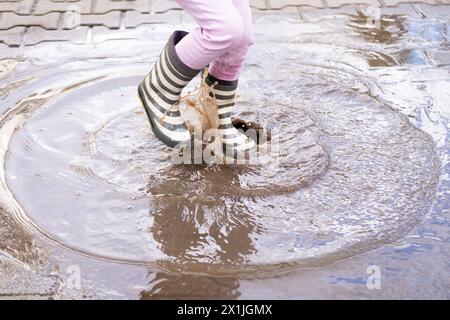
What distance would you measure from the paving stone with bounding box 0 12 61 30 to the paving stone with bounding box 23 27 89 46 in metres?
0.07

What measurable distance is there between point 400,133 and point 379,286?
1.22 metres

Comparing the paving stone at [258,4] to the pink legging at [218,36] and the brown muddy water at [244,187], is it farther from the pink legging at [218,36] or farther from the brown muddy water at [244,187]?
the pink legging at [218,36]

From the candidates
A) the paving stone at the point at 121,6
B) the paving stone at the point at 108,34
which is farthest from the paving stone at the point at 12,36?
the paving stone at the point at 121,6

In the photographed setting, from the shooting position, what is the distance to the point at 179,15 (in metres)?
4.99

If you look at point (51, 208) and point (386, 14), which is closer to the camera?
point (51, 208)

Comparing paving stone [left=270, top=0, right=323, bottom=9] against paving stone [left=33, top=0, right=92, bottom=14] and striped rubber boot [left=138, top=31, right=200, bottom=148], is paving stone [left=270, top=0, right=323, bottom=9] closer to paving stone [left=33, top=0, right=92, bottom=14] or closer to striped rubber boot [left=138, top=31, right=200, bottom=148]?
paving stone [left=33, top=0, right=92, bottom=14]

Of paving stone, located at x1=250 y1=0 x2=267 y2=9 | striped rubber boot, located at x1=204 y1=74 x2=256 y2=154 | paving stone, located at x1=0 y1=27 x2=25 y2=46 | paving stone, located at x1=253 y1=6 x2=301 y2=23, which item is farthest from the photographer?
paving stone, located at x1=250 y1=0 x2=267 y2=9

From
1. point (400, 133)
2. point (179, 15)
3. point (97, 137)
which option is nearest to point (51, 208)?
point (97, 137)

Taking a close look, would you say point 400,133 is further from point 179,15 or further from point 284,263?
point 179,15

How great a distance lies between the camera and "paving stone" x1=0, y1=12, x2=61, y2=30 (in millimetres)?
4773

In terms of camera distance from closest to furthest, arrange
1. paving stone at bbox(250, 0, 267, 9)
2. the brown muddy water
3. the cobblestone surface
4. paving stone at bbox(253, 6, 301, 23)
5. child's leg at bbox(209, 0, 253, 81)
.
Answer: the brown muddy water, child's leg at bbox(209, 0, 253, 81), the cobblestone surface, paving stone at bbox(253, 6, 301, 23), paving stone at bbox(250, 0, 267, 9)

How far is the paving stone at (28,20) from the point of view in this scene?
477cm

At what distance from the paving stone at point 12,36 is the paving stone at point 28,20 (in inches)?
2.3

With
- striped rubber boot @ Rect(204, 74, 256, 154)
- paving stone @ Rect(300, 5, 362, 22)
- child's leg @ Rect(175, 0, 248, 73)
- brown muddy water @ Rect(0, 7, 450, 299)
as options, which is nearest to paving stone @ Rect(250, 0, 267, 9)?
paving stone @ Rect(300, 5, 362, 22)
